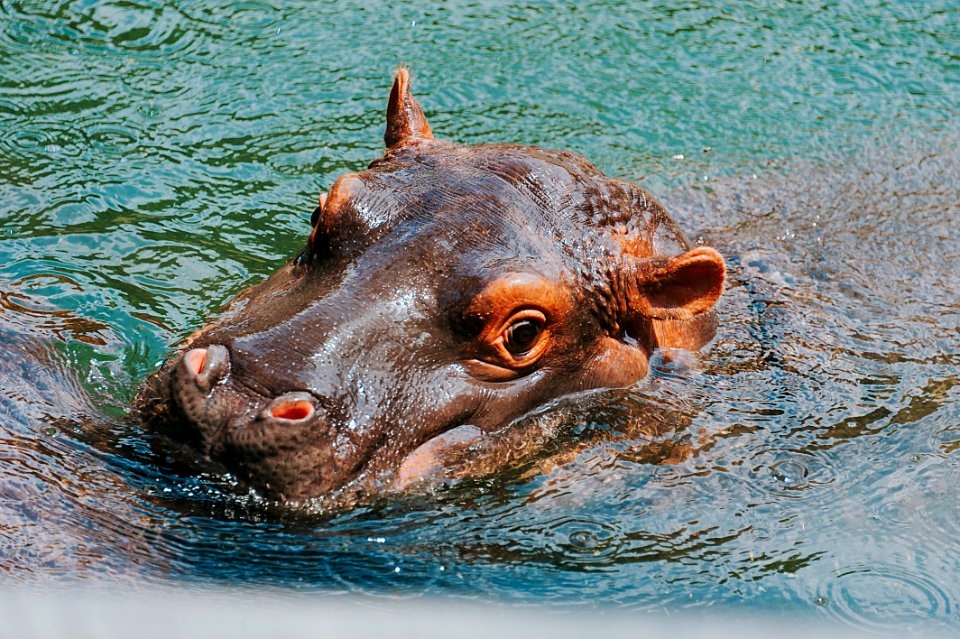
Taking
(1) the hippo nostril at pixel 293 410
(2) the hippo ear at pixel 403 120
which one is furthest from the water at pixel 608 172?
(2) the hippo ear at pixel 403 120

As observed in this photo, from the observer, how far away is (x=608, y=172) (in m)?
9.88

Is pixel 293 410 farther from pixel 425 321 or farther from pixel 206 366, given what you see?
pixel 425 321

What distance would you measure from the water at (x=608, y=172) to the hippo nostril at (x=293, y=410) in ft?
1.81

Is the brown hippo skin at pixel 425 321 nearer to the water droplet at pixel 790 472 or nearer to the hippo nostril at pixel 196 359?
the hippo nostril at pixel 196 359

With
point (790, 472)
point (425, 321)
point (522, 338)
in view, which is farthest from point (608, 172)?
point (425, 321)

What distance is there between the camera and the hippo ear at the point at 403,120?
6.82 meters

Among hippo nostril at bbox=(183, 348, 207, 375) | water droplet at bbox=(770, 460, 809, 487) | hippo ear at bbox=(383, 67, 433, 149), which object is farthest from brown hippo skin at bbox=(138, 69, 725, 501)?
water droplet at bbox=(770, 460, 809, 487)

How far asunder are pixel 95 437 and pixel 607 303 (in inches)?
107

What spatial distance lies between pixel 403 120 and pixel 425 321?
1883 millimetres

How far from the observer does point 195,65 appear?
1095 cm

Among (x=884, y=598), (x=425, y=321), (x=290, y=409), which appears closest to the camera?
(x=290, y=409)

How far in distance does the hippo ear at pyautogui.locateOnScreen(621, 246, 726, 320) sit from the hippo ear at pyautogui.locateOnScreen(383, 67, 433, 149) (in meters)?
1.60

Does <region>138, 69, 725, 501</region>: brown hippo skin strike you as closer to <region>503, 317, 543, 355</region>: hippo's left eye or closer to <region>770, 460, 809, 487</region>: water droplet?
<region>503, 317, 543, 355</region>: hippo's left eye

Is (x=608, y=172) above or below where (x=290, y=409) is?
above
